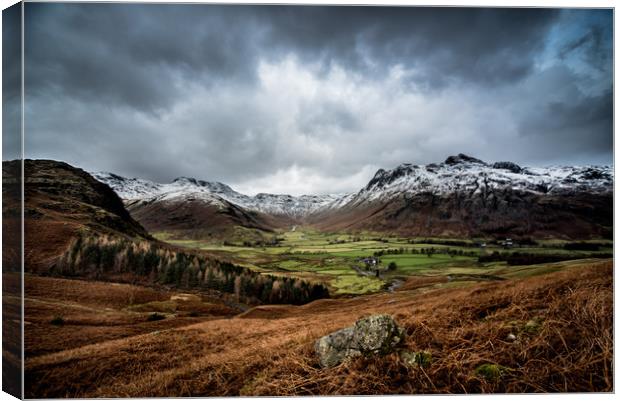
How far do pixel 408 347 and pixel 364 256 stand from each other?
9.48 ft

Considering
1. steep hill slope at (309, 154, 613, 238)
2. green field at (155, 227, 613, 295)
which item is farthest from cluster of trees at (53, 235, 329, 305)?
steep hill slope at (309, 154, 613, 238)

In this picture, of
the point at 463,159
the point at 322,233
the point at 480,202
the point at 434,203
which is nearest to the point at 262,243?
the point at 322,233

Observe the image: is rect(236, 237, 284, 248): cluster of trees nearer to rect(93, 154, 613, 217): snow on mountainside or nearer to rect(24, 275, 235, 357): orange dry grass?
rect(93, 154, 613, 217): snow on mountainside

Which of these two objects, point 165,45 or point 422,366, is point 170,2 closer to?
point 165,45

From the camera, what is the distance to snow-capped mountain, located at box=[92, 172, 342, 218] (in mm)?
6629

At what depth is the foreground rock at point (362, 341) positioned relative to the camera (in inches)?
154

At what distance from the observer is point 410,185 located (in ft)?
24.1

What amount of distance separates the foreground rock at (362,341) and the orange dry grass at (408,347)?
0.13 m

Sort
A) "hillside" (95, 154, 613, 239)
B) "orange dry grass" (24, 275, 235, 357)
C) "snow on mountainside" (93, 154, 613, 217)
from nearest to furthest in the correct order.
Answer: "orange dry grass" (24, 275, 235, 357) < "hillside" (95, 154, 613, 239) < "snow on mountainside" (93, 154, 613, 217)

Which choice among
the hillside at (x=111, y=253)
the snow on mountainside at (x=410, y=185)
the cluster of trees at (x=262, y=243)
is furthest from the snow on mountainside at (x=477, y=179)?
the hillside at (x=111, y=253)

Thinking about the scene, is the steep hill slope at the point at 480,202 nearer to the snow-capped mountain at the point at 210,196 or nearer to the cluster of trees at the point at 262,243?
the snow-capped mountain at the point at 210,196

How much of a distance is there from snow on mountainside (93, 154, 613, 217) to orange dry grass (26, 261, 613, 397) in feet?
5.83

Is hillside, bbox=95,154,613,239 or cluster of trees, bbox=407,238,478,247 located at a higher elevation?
hillside, bbox=95,154,613,239

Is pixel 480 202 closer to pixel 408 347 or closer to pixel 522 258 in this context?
pixel 522 258
